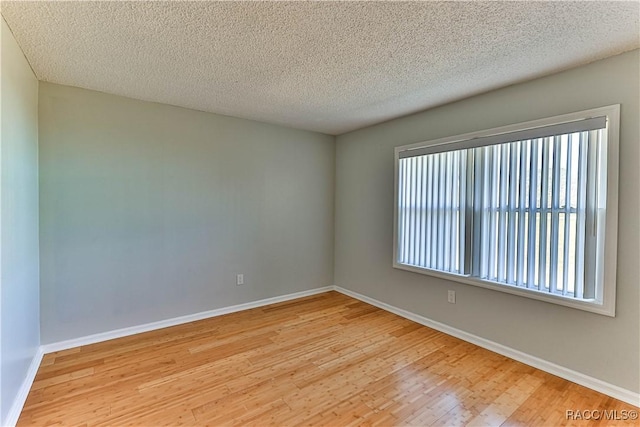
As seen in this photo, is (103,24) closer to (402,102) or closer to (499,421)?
(402,102)

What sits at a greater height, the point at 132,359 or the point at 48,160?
the point at 48,160

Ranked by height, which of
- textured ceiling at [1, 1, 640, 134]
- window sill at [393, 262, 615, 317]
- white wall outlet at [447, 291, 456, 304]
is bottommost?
white wall outlet at [447, 291, 456, 304]

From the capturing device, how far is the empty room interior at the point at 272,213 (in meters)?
1.74

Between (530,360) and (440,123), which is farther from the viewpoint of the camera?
(440,123)

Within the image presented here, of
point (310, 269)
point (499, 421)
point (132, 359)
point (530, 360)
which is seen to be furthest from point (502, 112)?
point (132, 359)

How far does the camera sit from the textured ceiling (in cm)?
156

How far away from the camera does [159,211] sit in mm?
3012

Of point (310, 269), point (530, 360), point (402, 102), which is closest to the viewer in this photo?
point (530, 360)

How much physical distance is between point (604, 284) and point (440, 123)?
1.92 metres

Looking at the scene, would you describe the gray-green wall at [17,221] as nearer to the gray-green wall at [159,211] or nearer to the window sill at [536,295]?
the gray-green wall at [159,211]

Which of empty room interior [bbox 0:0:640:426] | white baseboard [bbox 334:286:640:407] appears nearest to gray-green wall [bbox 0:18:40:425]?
empty room interior [bbox 0:0:640:426]

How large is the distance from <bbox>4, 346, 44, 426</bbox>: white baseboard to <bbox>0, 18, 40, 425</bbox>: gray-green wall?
0.13ft

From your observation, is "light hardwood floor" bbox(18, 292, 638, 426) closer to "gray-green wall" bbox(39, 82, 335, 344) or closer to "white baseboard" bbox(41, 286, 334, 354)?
"white baseboard" bbox(41, 286, 334, 354)

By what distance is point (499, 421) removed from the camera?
1746 millimetres
